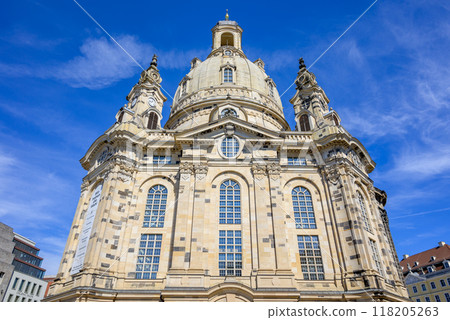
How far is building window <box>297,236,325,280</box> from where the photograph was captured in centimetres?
2448

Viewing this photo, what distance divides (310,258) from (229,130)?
47.6ft

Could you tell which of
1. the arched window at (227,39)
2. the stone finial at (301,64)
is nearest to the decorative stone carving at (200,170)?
the stone finial at (301,64)

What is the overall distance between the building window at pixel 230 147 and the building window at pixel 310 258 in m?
10.2

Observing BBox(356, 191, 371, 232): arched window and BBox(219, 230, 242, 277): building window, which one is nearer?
BBox(219, 230, 242, 277): building window

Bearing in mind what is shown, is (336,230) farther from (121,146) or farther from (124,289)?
(121,146)

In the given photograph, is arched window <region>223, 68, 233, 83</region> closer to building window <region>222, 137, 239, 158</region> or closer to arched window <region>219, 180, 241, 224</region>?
building window <region>222, 137, 239, 158</region>

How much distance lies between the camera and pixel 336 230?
26.2 meters

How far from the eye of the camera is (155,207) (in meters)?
27.9

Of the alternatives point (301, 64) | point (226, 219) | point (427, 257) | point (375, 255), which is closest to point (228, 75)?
point (301, 64)

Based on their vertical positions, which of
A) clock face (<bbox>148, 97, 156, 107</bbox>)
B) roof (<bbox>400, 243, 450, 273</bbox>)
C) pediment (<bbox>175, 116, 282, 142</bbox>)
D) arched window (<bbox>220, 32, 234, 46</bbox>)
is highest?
arched window (<bbox>220, 32, 234, 46</bbox>)

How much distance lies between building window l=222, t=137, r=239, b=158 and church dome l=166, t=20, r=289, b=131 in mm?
6584

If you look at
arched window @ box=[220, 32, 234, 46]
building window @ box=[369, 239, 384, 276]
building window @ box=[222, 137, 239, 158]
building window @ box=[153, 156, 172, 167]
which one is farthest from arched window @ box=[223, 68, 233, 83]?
building window @ box=[369, 239, 384, 276]

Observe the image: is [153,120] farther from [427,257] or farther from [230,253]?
[427,257]

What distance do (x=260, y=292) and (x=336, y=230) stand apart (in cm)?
938
